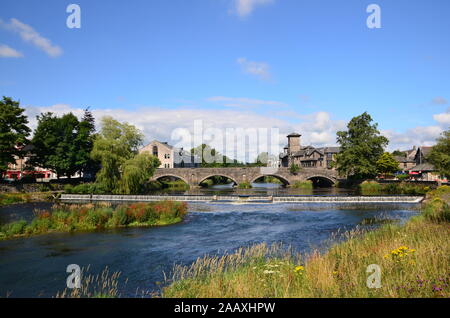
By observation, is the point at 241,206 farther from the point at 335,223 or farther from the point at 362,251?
the point at 362,251

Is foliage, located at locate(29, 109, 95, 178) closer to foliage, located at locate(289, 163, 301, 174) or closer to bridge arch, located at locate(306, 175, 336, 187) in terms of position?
foliage, located at locate(289, 163, 301, 174)

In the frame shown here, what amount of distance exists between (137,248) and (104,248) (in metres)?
1.91

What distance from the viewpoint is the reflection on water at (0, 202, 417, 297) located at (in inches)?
539

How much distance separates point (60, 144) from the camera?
55.3m

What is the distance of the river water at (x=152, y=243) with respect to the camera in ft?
44.5

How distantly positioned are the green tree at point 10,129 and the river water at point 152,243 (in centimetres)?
1708

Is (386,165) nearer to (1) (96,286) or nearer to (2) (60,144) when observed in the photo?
(2) (60,144)

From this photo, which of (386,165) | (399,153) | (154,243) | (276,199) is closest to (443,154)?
(276,199)

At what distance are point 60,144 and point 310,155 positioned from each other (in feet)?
241

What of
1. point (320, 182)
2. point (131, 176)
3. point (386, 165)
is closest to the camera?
point (131, 176)

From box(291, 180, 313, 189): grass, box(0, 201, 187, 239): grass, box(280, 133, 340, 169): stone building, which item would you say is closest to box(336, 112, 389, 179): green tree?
box(291, 180, 313, 189): grass

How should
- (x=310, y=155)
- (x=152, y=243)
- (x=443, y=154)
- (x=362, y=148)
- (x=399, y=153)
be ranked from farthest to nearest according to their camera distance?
1. (x=399, y=153)
2. (x=310, y=155)
3. (x=362, y=148)
4. (x=443, y=154)
5. (x=152, y=243)

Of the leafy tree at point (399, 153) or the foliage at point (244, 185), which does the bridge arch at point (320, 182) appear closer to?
the foliage at point (244, 185)
